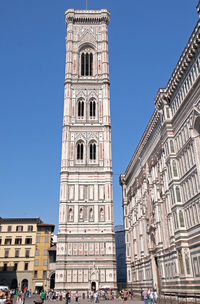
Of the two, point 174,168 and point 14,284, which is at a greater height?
point 174,168

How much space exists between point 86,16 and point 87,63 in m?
9.99

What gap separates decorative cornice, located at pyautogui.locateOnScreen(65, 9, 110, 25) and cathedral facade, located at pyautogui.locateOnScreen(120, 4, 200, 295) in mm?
31786

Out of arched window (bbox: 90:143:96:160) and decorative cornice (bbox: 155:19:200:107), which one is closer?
decorative cornice (bbox: 155:19:200:107)

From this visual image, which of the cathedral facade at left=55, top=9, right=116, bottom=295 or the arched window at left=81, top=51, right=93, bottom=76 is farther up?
the arched window at left=81, top=51, right=93, bottom=76

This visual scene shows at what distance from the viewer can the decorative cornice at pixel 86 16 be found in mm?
54469

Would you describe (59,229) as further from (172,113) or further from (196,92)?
(196,92)

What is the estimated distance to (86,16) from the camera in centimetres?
5466

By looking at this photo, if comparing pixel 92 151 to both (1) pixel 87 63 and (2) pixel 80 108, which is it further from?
(1) pixel 87 63

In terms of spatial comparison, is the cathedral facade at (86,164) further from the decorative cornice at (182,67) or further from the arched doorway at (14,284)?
the decorative cornice at (182,67)

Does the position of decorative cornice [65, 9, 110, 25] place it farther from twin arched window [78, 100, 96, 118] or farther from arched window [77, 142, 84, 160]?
arched window [77, 142, 84, 160]

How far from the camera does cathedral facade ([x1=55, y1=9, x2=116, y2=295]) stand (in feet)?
124

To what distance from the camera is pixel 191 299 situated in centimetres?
1869

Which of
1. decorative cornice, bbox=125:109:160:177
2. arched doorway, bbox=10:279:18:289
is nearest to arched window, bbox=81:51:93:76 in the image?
decorative cornice, bbox=125:109:160:177

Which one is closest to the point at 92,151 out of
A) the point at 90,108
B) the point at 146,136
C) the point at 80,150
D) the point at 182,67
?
the point at 80,150
